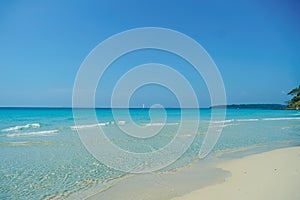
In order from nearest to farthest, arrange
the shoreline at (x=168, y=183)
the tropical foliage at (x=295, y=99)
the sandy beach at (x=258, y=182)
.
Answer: the sandy beach at (x=258, y=182) → the shoreline at (x=168, y=183) → the tropical foliage at (x=295, y=99)

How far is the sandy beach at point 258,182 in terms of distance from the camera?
18.7 ft

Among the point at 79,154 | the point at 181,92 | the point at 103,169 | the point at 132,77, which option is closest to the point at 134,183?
the point at 103,169

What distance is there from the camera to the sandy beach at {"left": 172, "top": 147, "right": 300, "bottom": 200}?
5.69 metres

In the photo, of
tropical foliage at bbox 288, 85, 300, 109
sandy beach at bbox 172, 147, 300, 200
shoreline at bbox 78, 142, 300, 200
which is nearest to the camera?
sandy beach at bbox 172, 147, 300, 200

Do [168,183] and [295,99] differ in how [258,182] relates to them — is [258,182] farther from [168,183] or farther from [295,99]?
[295,99]

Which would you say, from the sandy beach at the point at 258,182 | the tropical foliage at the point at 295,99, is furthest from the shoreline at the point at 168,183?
the tropical foliage at the point at 295,99

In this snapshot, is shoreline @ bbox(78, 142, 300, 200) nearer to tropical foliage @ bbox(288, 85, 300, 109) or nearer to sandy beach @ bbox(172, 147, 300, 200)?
sandy beach @ bbox(172, 147, 300, 200)

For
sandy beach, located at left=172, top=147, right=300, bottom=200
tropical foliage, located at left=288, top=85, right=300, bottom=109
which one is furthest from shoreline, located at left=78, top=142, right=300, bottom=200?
tropical foliage, located at left=288, top=85, right=300, bottom=109

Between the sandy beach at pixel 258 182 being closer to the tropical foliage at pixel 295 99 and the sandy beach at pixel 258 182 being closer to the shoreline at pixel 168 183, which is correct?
the shoreline at pixel 168 183

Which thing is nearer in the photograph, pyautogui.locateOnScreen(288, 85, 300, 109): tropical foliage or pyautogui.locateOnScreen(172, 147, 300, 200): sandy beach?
pyautogui.locateOnScreen(172, 147, 300, 200): sandy beach

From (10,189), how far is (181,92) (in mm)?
9483

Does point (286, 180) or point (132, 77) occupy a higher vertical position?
point (132, 77)

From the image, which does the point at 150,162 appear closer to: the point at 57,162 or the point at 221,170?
the point at 221,170

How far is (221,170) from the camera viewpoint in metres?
8.59
